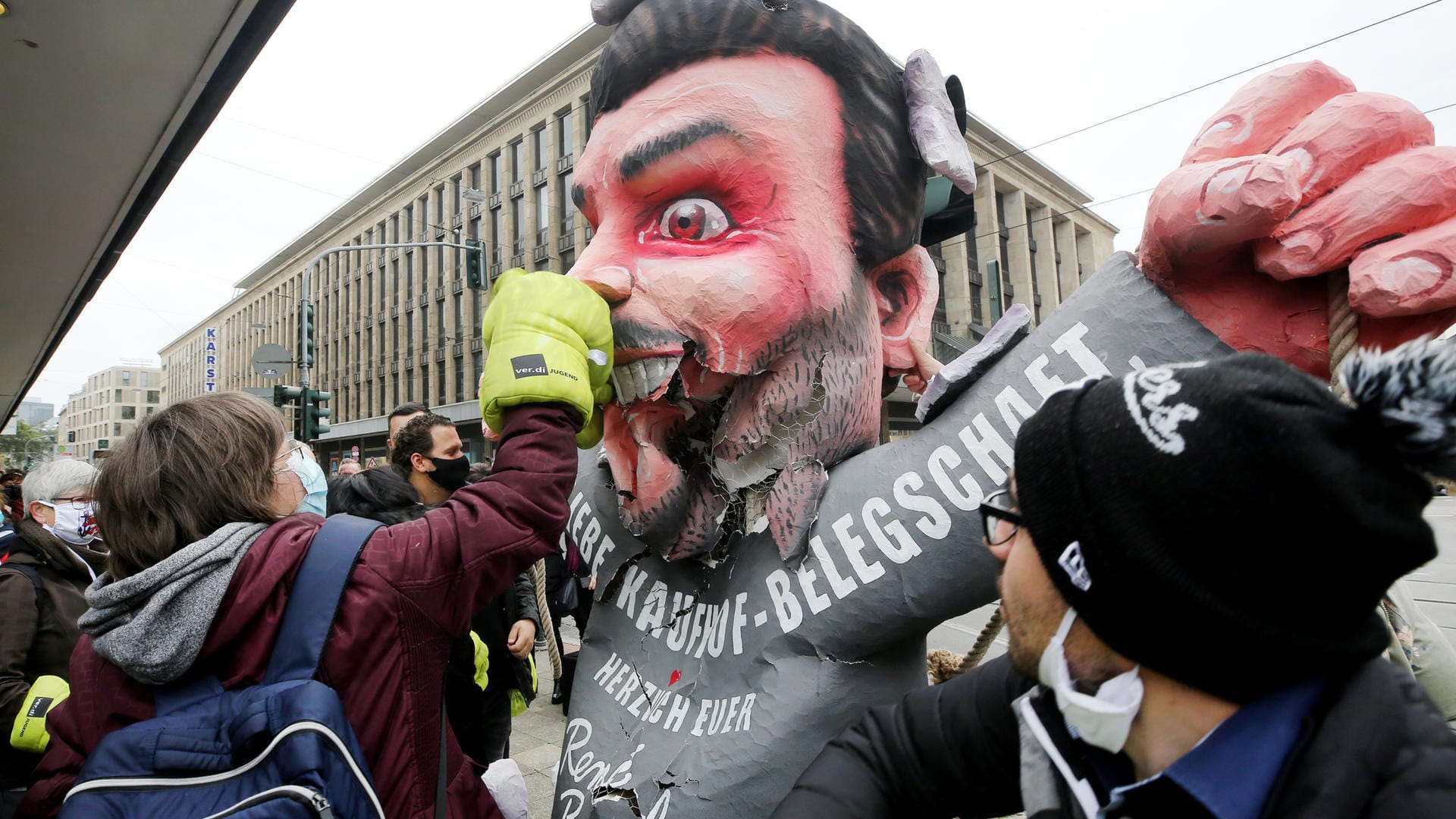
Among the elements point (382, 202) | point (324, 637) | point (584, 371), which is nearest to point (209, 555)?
A: point (324, 637)

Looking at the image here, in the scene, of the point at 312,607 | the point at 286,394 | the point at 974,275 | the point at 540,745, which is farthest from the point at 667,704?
the point at 974,275

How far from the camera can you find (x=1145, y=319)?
3.67 feet

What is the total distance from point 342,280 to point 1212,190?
118 ft

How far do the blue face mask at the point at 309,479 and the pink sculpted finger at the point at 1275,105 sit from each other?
1.65 m

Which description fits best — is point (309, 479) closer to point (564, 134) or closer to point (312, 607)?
point (312, 607)

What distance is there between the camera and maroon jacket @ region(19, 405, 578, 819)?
3.68 ft

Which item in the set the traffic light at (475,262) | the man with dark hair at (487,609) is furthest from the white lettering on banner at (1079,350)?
the traffic light at (475,262)

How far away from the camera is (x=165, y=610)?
1075 millimetres

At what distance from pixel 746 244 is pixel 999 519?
739 millimetres

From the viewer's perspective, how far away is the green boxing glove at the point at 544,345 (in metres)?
1.28

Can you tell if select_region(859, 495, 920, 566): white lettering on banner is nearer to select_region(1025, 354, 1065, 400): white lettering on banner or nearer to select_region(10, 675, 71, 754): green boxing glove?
select_region(1025, 354, 1065, 400): white lettering on banner

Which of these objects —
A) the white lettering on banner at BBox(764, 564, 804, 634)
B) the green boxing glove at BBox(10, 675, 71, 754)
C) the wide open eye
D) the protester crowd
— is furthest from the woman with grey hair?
the white lettering on banner at BBox(764, 564, 804, 634)

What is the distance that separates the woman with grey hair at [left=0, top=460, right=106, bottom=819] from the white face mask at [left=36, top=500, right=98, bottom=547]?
0.89 feet

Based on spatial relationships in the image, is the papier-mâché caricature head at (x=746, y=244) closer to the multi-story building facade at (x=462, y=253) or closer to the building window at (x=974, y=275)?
the multi-story building facade at (x=462, y=253)
